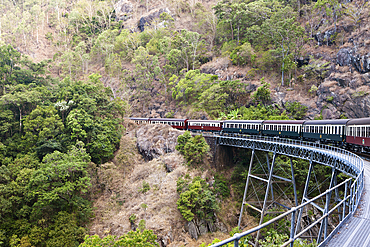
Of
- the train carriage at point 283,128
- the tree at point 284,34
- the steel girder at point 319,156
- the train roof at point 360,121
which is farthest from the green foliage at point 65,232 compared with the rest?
the tree at point 284,34

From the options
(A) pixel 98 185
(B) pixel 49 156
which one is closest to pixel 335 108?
(A) pixel 98 185

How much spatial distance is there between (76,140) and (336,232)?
2721 centimetres

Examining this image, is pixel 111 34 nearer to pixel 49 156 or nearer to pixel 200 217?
pixel 49 156

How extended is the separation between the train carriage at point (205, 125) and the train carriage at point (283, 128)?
19.2 feet

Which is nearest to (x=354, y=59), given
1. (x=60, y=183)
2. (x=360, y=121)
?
(x=360, y=121)

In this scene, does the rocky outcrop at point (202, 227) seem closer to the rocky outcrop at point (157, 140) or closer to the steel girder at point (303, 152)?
the steel girder at point (303, 152)

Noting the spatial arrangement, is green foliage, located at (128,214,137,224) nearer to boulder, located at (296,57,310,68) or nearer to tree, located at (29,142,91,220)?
tree, located at (29,142,91,220)

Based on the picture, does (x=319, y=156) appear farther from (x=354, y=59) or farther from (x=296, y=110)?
(x=354, y=59)

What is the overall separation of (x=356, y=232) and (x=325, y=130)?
17.2 m

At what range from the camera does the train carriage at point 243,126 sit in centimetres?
2586

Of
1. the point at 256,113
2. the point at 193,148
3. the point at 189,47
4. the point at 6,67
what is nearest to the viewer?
the point at 193,148

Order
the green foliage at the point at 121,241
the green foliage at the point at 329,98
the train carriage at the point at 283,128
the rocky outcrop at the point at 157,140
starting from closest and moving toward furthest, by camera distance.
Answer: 1. the green foliage at the point at 121,241
2. the train carriage at the point at 283,128
3. the rocky outcrop at the point at 157,140
4. the green foliage at the point at 329,98

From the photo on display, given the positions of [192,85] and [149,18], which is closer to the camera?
[192,85]

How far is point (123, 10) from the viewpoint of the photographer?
246ft
